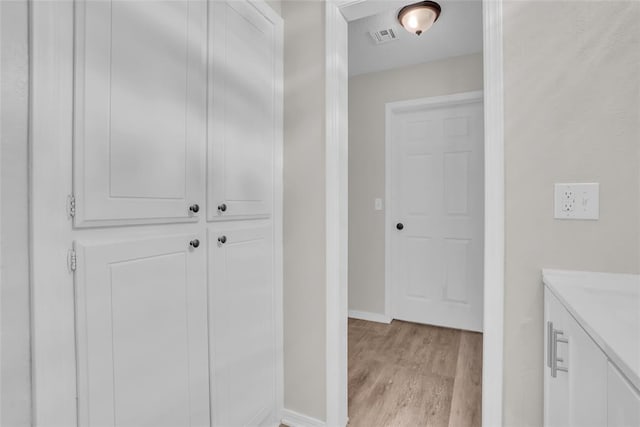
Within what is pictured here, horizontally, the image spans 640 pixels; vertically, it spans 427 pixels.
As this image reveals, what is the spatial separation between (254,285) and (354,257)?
6.36ft

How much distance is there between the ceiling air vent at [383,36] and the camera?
7.96 ft

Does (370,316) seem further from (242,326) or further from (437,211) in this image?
(242,326)

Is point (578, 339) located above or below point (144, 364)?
above

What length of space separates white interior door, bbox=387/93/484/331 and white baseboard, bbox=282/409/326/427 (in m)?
1.75

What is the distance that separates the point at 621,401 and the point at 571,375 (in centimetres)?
36

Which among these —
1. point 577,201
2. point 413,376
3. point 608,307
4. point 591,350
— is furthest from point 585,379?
point 413,376

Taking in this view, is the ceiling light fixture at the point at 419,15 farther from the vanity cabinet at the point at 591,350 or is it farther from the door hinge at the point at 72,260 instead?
Result: the door hinge at the point at 72,260

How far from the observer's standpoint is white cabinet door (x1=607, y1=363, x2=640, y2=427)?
495 mm

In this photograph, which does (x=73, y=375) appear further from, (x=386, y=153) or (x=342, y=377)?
(x=386, y=153)

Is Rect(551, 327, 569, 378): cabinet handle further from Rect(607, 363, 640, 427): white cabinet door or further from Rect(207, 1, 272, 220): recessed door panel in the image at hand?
Rect(207, 1, 272, 220): recessed door panel

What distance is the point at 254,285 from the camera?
147cm

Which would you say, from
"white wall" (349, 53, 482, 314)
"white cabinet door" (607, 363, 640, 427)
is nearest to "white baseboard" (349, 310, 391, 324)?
"white wall" (349, 53, 482, 314)

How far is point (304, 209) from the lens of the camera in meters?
1.63

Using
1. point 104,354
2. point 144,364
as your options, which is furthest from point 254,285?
point 104,354
